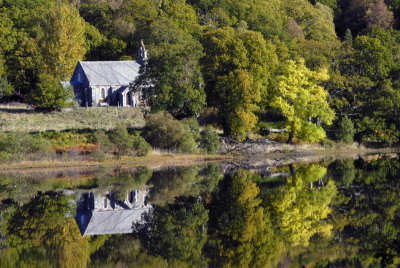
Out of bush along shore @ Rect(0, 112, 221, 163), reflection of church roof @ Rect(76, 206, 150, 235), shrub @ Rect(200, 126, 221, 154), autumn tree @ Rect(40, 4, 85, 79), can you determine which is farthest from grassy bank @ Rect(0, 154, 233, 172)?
autumn tree @ Rect(40, 4, 85, 79)

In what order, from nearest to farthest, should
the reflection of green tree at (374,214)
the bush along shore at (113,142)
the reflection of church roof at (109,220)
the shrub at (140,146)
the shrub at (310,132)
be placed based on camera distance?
the reflection of green tree at (374,214) → the reflection of church roof at (109,220) → the bush along shore at (113,142) → the shrub at (140,146) → the shrub at (310,132)

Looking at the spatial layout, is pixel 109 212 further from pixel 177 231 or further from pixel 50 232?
pixel 177 231

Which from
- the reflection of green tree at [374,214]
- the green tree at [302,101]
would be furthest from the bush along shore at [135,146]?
the reflection of green tree at [374,214]

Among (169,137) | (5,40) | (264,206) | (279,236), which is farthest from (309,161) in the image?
(5,40)

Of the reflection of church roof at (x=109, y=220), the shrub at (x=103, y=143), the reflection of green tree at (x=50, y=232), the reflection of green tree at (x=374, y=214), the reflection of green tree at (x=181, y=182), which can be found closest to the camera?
the reflection of green tree at (x=374, y=214)

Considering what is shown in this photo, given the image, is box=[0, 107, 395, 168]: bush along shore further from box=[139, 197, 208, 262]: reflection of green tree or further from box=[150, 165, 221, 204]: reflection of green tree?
box=[139, 197, 208, 262]: reflection of green tree

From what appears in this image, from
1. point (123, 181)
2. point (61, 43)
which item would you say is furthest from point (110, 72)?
point (123, 181)

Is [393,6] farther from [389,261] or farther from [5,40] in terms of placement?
[389,261]

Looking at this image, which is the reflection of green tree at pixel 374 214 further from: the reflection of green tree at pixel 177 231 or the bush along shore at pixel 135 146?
the bush along shore at pixel 135 146
